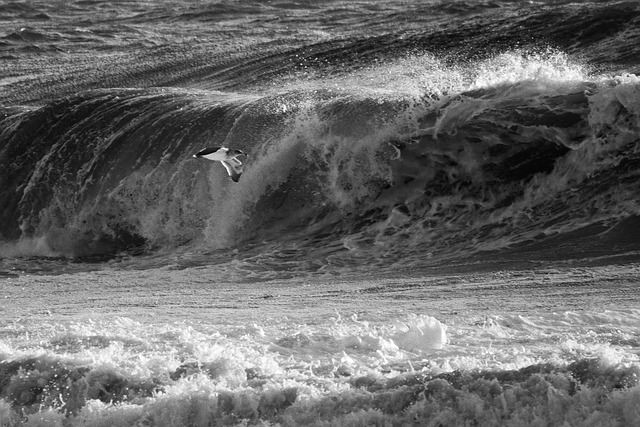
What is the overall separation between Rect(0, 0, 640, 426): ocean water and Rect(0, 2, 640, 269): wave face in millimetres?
30

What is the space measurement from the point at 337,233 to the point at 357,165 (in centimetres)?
90

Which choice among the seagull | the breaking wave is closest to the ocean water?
the breaking wave

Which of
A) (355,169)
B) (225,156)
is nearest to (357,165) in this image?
(355,169)

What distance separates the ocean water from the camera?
6.23 meters

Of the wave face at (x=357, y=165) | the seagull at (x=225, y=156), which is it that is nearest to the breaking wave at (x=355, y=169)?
the wave face at (x=357, y=165)

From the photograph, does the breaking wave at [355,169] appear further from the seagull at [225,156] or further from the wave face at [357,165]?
the seagull at [225,156]

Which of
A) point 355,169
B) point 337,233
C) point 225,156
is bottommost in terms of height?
point 337,233

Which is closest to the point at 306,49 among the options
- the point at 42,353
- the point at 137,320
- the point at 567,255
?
the point at 567,255

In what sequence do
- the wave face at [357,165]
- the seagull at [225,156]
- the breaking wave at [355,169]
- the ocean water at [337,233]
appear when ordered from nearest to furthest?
the ocean water at [337,233] → the seagull at [225,156] → the wave face at [357,165] → the breaking wave at [355,169]

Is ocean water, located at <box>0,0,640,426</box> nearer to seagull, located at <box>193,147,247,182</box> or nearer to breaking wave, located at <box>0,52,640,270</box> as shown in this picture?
breaking wave, located at <box>0,52,640,270</box>

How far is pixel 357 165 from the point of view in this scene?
12141 mm

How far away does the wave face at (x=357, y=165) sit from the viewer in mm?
10961

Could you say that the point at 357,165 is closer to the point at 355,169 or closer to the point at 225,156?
the point at 355,169

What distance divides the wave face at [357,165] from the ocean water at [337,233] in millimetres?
30
